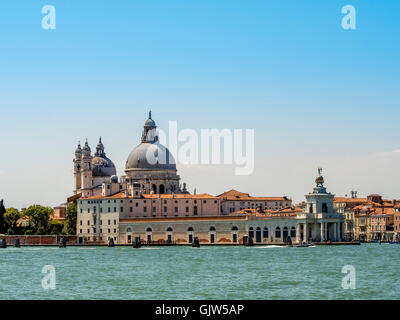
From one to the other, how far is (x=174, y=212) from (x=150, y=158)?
8.62 meters

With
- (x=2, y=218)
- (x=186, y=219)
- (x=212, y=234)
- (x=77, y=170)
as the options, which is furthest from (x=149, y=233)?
(x=77, y=170)

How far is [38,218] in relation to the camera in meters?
83.8

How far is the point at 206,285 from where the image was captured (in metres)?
27.9

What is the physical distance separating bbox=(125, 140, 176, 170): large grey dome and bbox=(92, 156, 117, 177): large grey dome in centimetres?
595

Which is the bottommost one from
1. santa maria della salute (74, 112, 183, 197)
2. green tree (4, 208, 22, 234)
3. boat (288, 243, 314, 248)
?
boat (288, 243, 314, 248)

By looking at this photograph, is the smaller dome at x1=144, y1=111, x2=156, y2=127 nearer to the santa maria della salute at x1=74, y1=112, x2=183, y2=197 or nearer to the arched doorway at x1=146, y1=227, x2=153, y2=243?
the santa maria della salute at x1=74, y1=112, x2=183, y2=197

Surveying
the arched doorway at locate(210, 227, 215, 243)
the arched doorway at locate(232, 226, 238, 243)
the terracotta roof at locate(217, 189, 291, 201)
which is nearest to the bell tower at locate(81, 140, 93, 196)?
the terracotta roof at locate(217, 189, 291, 201)

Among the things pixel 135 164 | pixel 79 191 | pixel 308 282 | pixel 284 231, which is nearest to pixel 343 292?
pixel 308 282

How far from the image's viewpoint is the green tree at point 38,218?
272ft

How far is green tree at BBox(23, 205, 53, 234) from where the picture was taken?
83000mm

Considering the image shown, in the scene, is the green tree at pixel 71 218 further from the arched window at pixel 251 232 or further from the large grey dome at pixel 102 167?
the arched window at pixel 251 232
